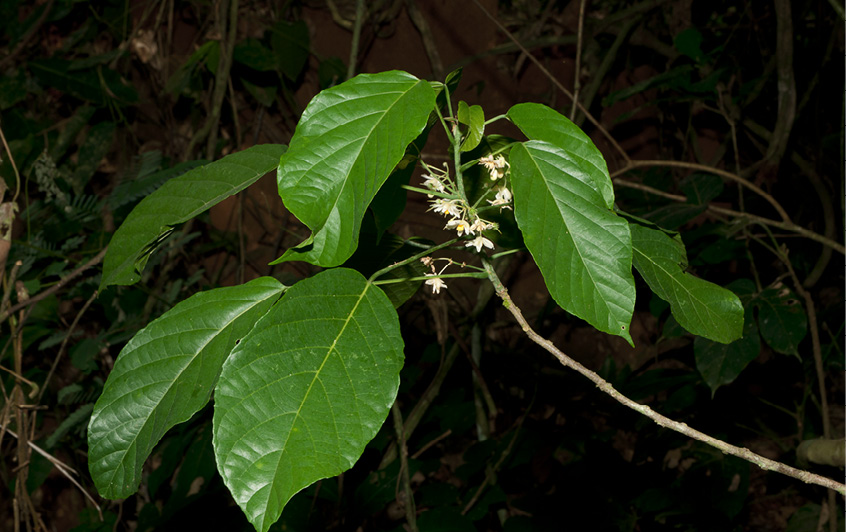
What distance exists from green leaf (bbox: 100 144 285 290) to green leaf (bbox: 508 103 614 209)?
0.29 metres

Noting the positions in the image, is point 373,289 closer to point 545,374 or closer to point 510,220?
point 510,220

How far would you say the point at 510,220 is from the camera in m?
0.76

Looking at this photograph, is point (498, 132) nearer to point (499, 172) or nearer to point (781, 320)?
point (781, 320)

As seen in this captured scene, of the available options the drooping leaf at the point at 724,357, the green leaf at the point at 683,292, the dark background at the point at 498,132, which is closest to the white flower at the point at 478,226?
the green leaf at the point at 683,292

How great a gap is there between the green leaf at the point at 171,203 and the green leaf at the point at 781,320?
1.34m

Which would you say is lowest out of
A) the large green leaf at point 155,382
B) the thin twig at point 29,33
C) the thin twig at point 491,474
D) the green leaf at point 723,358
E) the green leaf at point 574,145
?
the thin twig at point 491,474

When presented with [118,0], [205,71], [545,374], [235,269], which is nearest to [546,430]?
[545,374]

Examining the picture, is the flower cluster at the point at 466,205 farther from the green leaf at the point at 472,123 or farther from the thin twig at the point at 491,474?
the thin twig at the point at 491,474

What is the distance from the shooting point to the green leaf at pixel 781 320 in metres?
1.51

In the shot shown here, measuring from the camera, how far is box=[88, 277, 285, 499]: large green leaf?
64 centimetres

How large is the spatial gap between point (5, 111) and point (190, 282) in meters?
1.05

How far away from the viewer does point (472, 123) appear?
0.68 meters

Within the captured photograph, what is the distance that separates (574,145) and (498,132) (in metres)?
1.66

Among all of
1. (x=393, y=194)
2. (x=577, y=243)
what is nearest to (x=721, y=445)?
(x=577, y=243)
